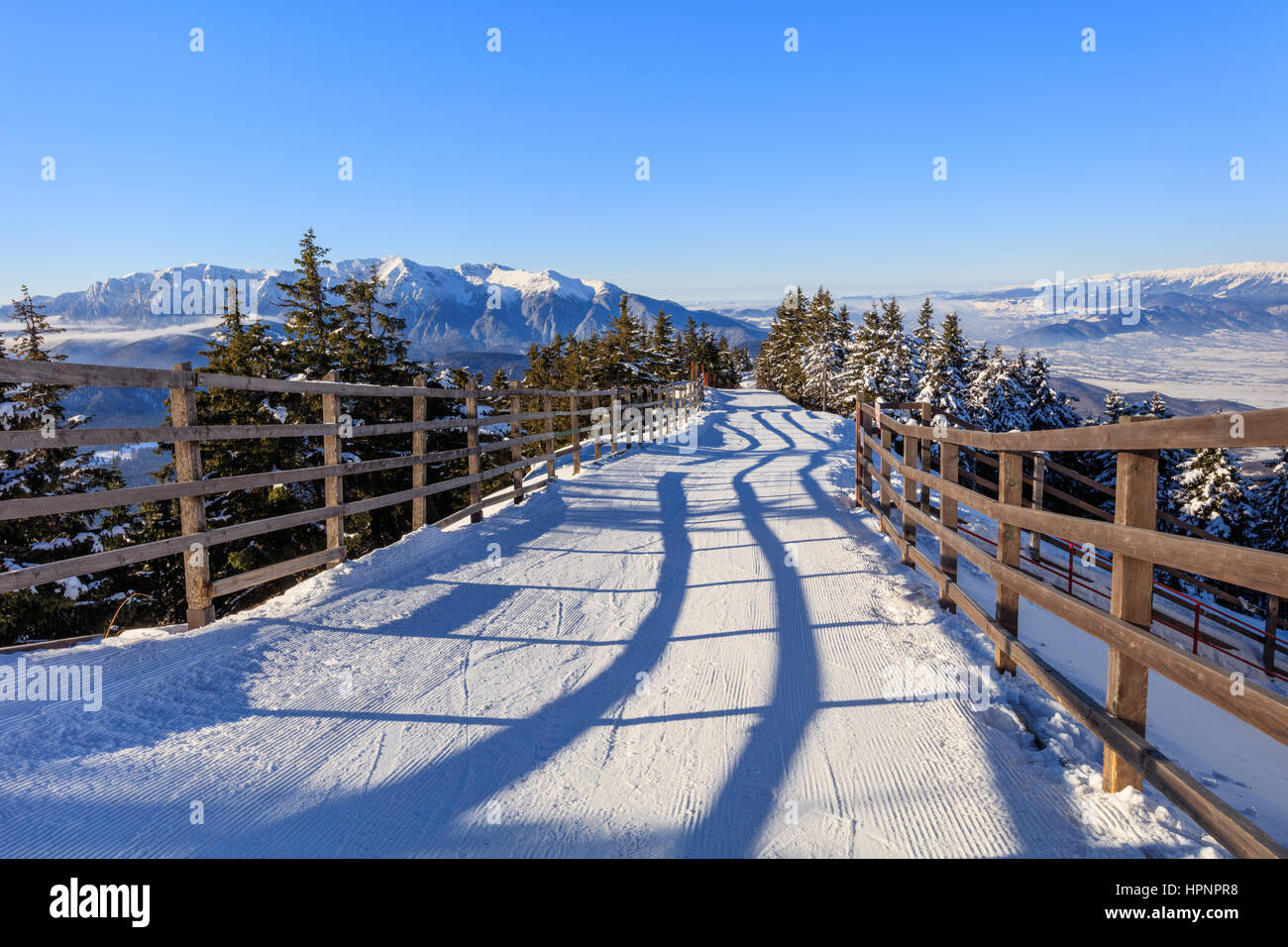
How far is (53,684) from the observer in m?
3.73

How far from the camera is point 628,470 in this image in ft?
47.0

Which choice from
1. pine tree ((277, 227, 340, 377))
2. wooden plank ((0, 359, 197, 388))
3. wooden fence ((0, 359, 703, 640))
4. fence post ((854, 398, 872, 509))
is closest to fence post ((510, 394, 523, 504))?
wooden fence ((0, 359, 703, 640))

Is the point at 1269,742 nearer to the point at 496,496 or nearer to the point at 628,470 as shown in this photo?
the point at 496,496

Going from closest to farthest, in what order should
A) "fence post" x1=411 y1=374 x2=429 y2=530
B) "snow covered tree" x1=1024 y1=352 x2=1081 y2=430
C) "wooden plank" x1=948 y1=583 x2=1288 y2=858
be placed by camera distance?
"wooden plank" x1=948 y1=583 x2=1288 y2=858 < "fence post" x1=411 y1=374 x2=429 y2=530 < "snow covered tree" x1=1024 y1=352 x2=1081 y2=430

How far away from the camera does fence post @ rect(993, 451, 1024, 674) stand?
4.08m

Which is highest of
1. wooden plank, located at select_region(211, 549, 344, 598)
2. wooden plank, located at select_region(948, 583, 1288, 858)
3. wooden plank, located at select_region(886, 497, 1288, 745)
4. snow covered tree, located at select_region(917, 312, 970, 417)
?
snow covered tree, located at select_region(917, 312, 970, 417)

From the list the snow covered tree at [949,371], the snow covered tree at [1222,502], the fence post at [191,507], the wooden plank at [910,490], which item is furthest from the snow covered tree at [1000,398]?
the fence post at [191,507]

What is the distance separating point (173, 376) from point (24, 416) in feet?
47.1

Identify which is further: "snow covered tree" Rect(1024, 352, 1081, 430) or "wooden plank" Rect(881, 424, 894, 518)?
"snow covered tree" Rect(1024, 352, 1081, 430)

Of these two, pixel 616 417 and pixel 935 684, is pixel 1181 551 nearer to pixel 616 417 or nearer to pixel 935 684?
pixel 935 684

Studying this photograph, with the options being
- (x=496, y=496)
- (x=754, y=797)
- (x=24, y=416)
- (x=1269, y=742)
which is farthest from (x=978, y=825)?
(x=24, y=416)
